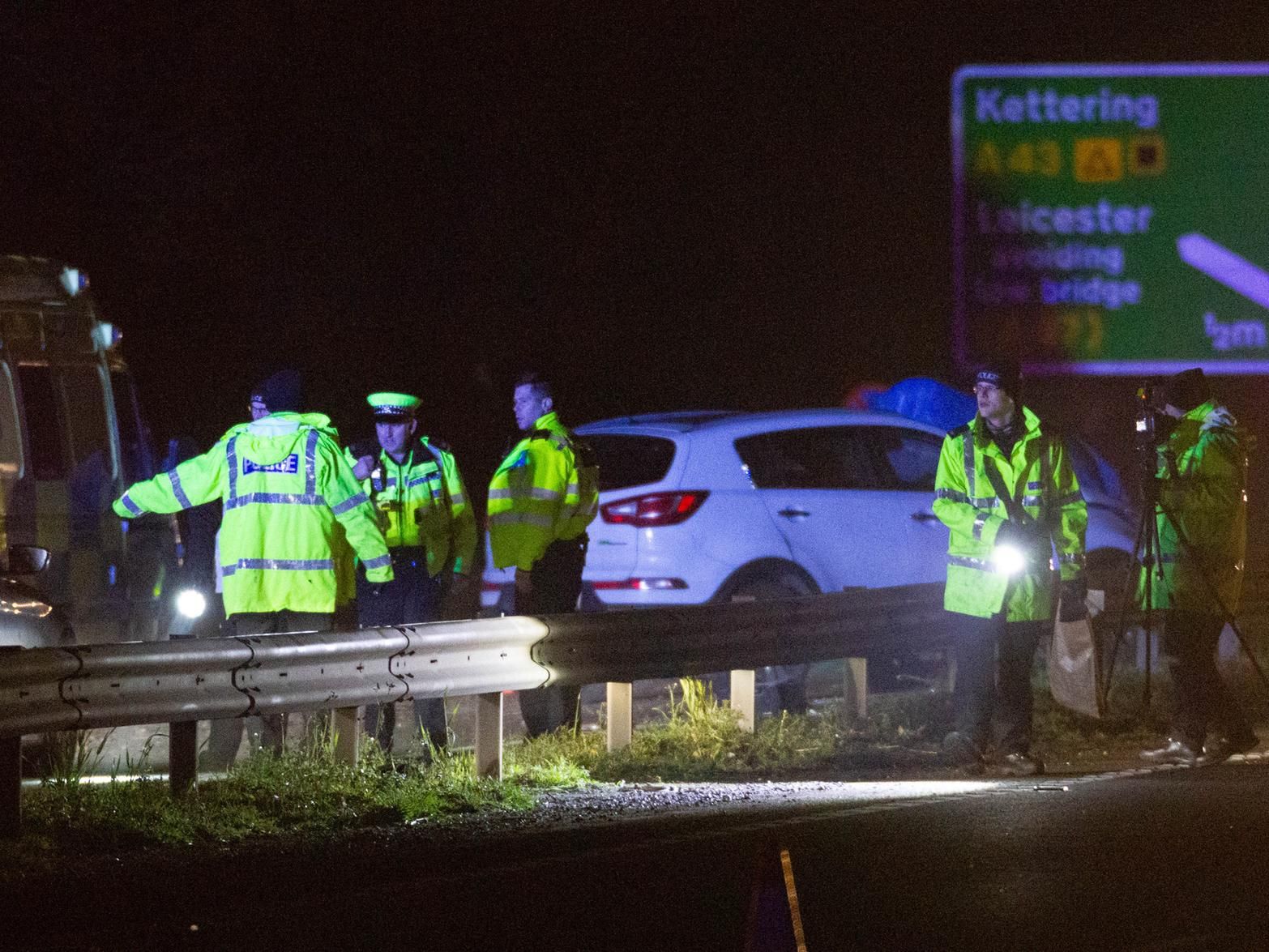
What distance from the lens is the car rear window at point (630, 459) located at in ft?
39.1

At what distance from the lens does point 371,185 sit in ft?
83.7

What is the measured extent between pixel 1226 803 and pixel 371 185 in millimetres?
18752

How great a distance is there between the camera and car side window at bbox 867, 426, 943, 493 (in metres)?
12.6

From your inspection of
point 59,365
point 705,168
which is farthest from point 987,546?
point 705,168

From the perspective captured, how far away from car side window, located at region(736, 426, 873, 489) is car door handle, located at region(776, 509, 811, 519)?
0.15 m

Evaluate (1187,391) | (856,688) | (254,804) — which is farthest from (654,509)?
(254,804)

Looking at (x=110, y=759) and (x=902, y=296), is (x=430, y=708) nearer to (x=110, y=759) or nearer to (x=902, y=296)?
(x=110, y=759)

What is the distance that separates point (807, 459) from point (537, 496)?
271 centimetres

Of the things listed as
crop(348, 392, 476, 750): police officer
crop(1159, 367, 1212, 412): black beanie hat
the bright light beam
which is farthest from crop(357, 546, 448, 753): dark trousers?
the bright light beam

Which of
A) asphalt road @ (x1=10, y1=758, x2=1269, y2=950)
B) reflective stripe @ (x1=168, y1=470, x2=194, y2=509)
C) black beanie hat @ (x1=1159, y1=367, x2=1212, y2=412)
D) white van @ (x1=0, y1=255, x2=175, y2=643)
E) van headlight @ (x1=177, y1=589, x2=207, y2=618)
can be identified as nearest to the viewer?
asphalt road @ (x1=10, y1=758, x2=1269, y2=950)

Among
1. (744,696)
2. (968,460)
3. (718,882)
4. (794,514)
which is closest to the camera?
(718,882)

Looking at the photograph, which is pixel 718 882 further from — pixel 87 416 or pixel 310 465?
pixel 87 416

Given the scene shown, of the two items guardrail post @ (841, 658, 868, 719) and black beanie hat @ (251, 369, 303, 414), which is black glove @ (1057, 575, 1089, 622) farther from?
black beanie hat @ (251, 369, 303, 414)

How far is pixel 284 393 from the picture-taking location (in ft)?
28.7
